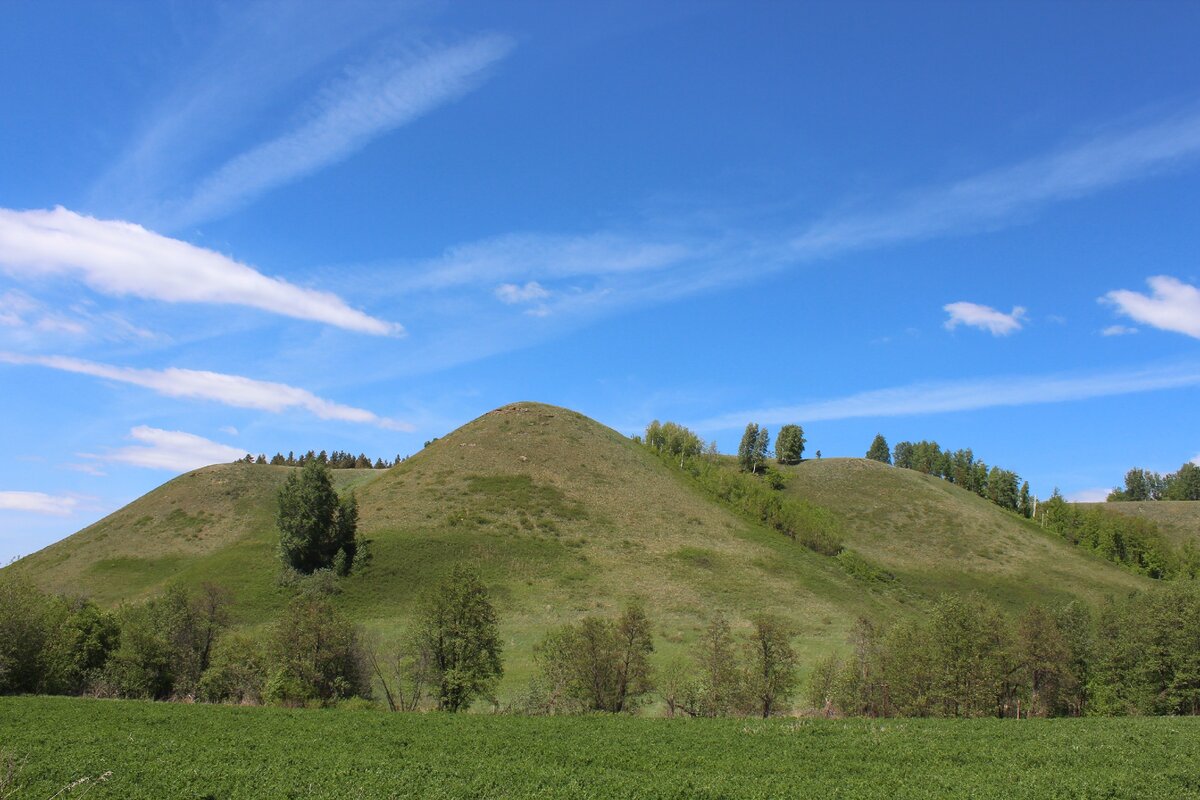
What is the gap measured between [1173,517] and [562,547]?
7102 inches

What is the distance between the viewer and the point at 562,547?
4193 inches

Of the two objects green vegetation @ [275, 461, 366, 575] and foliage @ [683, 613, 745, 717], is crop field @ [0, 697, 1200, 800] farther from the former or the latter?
green vegetation @ [275, 461, 366, 575]

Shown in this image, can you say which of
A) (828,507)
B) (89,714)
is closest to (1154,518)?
(828,507)

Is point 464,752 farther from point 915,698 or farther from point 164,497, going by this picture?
point 164,497

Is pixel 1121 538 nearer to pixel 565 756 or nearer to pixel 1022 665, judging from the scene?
pixel 1022 665

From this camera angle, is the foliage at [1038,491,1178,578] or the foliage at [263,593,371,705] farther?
the foliage at [1038,491,1178,578]

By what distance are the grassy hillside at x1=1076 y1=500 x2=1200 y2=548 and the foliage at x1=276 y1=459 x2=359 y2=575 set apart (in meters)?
188

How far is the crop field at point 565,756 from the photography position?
25.9 metres

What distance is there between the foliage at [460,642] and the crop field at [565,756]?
11.2 meters

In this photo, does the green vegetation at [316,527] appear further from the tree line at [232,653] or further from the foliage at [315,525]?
the tree line at [232,653]

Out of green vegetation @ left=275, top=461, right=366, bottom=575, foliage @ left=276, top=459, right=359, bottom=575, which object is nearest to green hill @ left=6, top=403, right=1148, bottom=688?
green vegetation @ left=275, top=461, right=366, bottom=575

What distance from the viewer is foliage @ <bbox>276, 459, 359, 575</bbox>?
9644 cm

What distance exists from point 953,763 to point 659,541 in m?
81.6

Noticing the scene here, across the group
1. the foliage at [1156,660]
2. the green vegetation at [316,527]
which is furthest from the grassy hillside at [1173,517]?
the green vegetation at [316,527]
